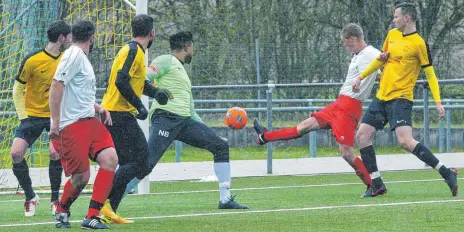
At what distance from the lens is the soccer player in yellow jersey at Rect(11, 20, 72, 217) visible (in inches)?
460

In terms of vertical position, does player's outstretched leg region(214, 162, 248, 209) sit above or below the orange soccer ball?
below

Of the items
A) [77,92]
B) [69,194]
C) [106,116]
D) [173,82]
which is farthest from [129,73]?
[173,82]

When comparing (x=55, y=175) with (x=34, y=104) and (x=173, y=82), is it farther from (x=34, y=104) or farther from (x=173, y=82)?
(x=173, y=82)

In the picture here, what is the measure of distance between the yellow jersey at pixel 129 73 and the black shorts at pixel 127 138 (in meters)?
0.07

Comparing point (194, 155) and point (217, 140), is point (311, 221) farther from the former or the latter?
point (194, 155)

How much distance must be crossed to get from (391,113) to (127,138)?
3.36 meters

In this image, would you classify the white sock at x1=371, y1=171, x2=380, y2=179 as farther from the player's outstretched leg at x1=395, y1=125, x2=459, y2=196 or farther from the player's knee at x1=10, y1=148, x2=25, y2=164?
the player's knee at x1=10, y1=148, x2=25, y2=164

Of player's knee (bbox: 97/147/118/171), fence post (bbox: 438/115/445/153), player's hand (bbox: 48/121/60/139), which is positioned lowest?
fence post (bbox: 438/115/445/153)

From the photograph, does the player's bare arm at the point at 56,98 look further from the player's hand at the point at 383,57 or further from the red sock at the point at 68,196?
the player's hand at the point at 383,57

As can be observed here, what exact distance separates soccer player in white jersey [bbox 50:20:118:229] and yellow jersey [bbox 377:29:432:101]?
3844mm

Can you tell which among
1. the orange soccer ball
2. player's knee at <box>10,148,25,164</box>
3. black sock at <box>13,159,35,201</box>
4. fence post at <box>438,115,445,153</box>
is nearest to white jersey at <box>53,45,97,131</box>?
black sock at <box>13,159,35,201</box>

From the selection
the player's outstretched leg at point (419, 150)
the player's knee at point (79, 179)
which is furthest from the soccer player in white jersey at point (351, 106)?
the player's knee at point (79, 179)

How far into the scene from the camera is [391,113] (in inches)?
492

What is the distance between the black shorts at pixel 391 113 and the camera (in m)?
12.4
